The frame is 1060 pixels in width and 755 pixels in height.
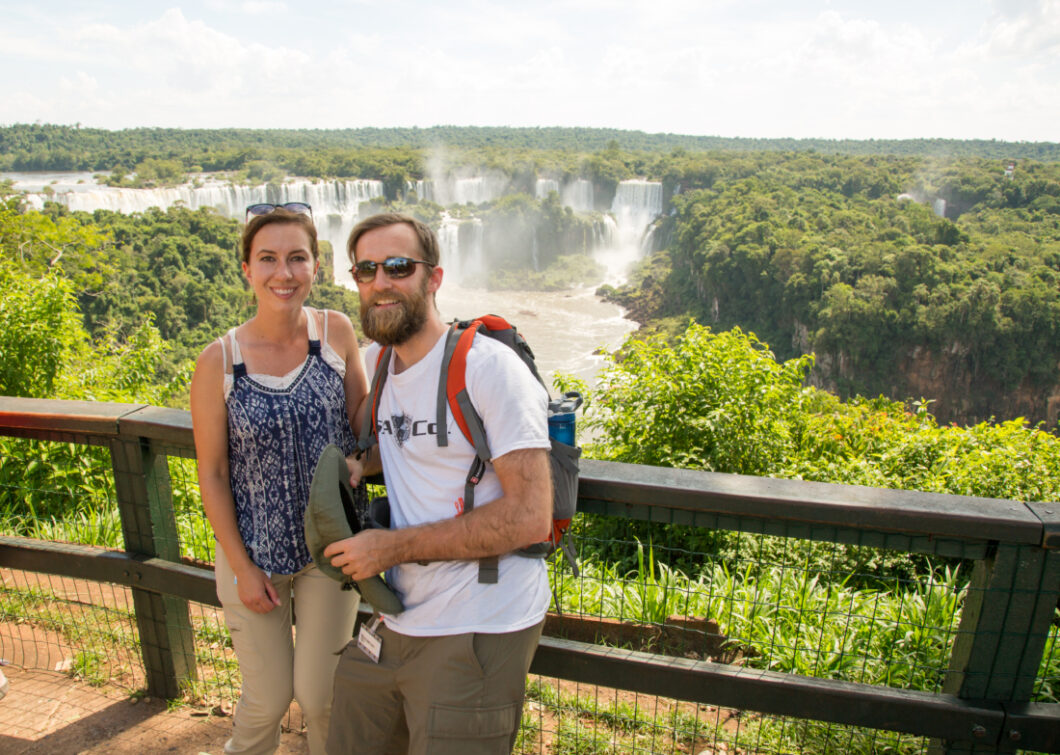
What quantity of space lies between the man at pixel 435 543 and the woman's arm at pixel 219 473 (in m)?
0.32

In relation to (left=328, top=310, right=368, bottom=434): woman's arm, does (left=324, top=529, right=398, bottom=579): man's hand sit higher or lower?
lower

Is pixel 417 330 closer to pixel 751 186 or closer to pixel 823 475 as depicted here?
pixel 823 475

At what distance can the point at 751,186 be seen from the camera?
3095 inches

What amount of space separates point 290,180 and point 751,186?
46.5 m

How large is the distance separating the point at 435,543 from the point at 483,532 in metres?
0.11

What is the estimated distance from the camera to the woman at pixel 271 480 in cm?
186

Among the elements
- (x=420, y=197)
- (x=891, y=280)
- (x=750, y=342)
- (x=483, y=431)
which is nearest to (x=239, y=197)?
(x=420, y=197)

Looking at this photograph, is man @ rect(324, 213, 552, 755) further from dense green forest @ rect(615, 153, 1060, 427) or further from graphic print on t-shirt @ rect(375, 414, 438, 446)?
dense green forest @ rect(615, 153, 1060, 427)

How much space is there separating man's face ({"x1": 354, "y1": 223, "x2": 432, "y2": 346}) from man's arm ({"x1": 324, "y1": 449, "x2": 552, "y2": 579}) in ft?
1.34

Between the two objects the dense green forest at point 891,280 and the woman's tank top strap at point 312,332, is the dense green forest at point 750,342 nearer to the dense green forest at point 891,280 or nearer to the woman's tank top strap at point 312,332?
the dense green forest at point 891,280

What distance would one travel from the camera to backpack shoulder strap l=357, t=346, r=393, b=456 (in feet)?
5.95

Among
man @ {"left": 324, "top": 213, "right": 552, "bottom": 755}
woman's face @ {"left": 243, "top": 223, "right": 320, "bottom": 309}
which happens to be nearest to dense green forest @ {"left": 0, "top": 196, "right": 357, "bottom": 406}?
woman's face @ {"left": 243, "top": 223, "right": 320, "bottom": 309}

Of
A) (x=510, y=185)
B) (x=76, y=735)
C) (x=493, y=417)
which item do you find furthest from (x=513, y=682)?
(x=510, y=185)

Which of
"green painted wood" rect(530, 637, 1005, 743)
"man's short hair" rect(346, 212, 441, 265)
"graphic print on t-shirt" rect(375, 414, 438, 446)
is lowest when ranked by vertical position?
"green painted wood" rect(530, 637, 1005, 743)
